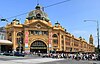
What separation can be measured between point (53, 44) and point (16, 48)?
616 inches

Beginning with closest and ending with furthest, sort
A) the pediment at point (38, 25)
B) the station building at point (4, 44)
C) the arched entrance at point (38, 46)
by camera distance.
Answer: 1. the station building at point (4, 44)
2. the arched entrance at point (38, 46)
3. the pediment at point (38, 25)

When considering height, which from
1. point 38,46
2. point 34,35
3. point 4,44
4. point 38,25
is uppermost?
A: point 38,25

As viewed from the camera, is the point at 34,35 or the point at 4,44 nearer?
the point at 4,44

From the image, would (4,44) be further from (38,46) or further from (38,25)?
(38,25)

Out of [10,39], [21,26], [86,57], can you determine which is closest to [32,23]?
[21,26]

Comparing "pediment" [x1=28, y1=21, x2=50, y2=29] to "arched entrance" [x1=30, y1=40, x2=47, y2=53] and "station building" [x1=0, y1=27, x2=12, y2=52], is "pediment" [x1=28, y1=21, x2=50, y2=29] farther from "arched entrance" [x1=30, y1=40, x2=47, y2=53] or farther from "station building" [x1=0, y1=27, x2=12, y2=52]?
"station building" [x1=0, y1=27, x2=12, y2=52]

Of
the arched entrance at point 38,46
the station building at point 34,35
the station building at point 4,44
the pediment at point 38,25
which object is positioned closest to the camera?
the station building at point 4,44

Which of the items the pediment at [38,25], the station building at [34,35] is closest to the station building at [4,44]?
the station building at [34,35]

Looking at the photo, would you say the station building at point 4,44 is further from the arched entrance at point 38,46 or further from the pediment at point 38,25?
the pediment at point 38,25

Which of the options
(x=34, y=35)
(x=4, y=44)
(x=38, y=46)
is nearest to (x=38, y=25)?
(x=34, y=35)

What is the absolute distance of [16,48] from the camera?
342 feet

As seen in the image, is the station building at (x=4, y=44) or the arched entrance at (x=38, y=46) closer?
the station building at (x=4, y=44)

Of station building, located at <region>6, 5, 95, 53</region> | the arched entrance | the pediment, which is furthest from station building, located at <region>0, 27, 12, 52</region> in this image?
the pediment

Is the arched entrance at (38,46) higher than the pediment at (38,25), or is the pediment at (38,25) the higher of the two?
the pediment at (38,25)
